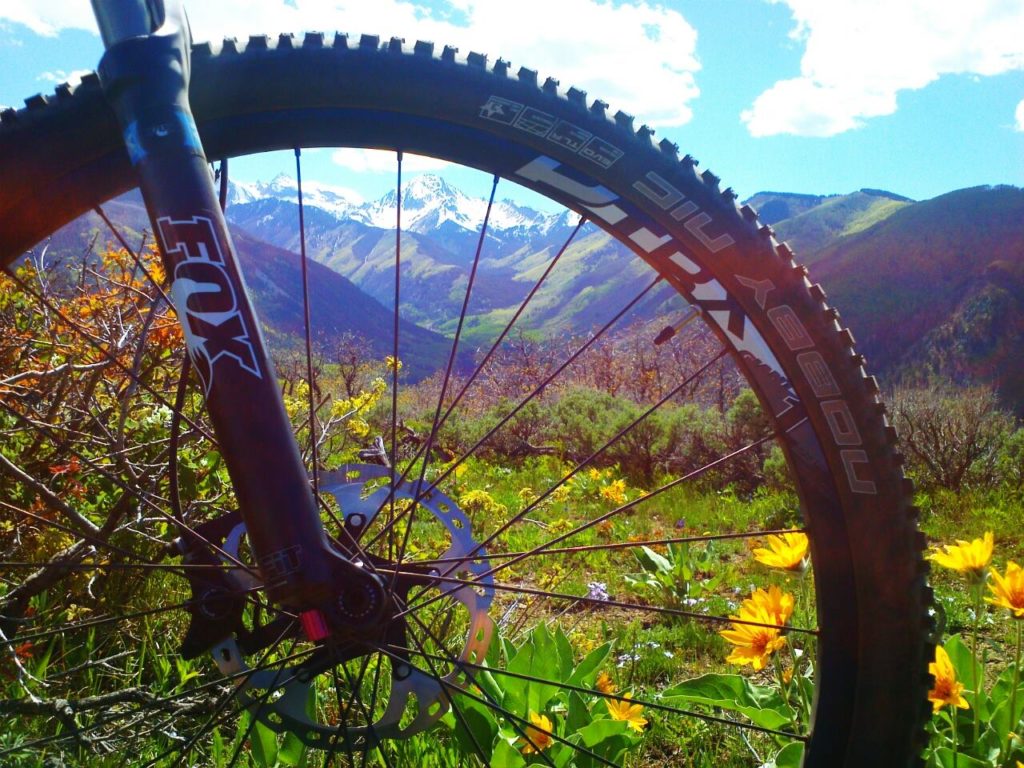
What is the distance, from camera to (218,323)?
1.09 m

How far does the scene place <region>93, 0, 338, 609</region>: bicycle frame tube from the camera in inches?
41.9

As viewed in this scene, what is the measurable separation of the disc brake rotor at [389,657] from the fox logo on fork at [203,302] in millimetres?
414

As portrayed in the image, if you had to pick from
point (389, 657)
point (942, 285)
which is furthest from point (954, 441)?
point (942, 285)

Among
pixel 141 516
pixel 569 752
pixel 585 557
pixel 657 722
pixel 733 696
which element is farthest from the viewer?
pixel 585 557

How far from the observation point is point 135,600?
222cm

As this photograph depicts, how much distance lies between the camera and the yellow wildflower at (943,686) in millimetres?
1253

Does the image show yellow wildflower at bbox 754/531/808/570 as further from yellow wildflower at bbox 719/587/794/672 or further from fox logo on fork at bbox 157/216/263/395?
fox logo on fork at bbox 157/216/263/395

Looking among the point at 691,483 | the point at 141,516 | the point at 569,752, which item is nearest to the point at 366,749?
the point at 569,752

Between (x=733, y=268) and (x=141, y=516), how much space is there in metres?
1.79

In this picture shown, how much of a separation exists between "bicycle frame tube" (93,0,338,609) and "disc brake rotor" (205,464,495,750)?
251 millimetres

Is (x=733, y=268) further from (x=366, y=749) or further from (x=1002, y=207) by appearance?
(x=1002, y=207)

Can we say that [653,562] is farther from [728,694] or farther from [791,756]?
[791,756]

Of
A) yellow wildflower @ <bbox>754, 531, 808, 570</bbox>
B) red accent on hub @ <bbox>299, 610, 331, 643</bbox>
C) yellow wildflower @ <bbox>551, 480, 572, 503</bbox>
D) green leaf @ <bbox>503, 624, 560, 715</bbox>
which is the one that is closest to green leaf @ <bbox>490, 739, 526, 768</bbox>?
green leaf @ <bbox>503, 624, 560, 715</bbox>

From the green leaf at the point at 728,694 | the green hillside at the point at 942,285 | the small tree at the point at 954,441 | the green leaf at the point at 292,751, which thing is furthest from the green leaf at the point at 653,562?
the green hillside at the point at 942,285
